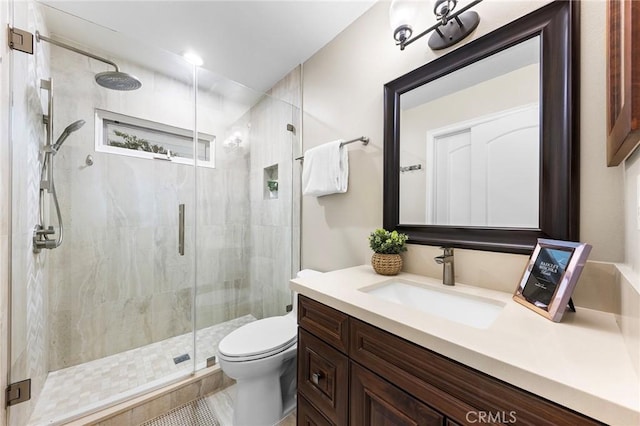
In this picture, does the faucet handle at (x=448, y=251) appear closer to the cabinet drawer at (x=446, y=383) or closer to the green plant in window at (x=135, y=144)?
the cabinet drawer at (x=446, y=383)

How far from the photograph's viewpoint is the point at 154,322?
2051 mm

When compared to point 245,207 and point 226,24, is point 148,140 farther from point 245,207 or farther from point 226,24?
point 226,24

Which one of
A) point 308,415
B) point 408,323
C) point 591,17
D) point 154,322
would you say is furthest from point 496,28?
point 154,322

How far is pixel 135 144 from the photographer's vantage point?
199cm

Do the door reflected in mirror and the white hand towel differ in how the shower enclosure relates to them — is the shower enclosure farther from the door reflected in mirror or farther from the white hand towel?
the door reflected in mirror

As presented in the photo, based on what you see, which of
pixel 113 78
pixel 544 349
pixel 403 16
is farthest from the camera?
pixel 113 78

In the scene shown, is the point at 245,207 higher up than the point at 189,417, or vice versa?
the point at 245,207

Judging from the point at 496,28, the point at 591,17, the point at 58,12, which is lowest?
the point at 591,17

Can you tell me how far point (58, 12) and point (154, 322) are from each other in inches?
87.8

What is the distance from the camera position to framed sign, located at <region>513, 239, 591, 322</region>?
2.17 ft

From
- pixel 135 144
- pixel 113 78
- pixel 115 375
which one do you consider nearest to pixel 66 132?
pixel 135 144

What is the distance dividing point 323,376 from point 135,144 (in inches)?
86.6

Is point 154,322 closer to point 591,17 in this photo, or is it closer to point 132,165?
point 132,165

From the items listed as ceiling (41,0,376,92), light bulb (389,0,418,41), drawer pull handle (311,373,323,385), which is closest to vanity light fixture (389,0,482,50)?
light bulb (389,0,418,41)
